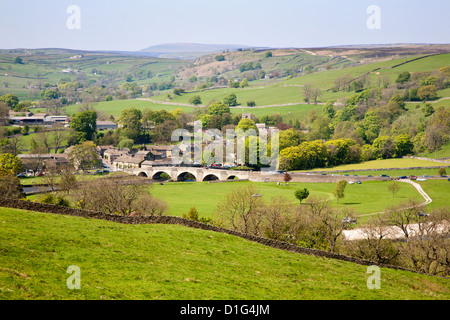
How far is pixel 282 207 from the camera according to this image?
50375 millimetres

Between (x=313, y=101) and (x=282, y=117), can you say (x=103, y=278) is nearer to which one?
(x=282, y=117)

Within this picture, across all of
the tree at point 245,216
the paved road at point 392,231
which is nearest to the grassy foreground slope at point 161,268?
the tree at point 245,216

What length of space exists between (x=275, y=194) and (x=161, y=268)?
193ft

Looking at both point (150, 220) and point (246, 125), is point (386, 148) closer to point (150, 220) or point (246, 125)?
point (246, 125)

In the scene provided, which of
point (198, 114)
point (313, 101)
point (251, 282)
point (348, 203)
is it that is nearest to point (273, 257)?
point (251, 282)

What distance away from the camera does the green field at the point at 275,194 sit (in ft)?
222

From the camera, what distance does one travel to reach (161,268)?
21828mm

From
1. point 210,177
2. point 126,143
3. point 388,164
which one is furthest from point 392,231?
point 126,143

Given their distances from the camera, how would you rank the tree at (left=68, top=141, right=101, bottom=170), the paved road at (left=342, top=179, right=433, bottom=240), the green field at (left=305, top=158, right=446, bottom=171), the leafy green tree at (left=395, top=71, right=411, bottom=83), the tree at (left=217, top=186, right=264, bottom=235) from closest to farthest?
the tree at (left=217, top=186, right=264, bottom=235)
the paved road at (left=342, top=179, right=433, bottom=240)
the green field at (left=305, top=158, right=446, bottom=171)
the tree at (left=68, top=141, right=101, bottom=170)
the leafy green tree at (left=395, top=71, right=411, bottom=83)

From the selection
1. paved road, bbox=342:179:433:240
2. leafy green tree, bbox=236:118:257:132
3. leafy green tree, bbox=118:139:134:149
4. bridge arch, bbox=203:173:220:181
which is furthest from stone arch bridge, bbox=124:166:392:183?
leafy green tree, bbox=236:118:257:132

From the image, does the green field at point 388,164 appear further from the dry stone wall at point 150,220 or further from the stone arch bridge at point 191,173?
the dry stone wall at point 150,220

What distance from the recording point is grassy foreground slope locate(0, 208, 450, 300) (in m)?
18.2

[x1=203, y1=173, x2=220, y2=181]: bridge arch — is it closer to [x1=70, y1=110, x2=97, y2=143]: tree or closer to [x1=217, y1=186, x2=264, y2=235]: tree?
[x1=217, y1=186, x2=264, y2=235]: tree

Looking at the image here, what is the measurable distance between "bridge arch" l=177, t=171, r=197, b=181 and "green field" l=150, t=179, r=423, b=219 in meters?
14.2
